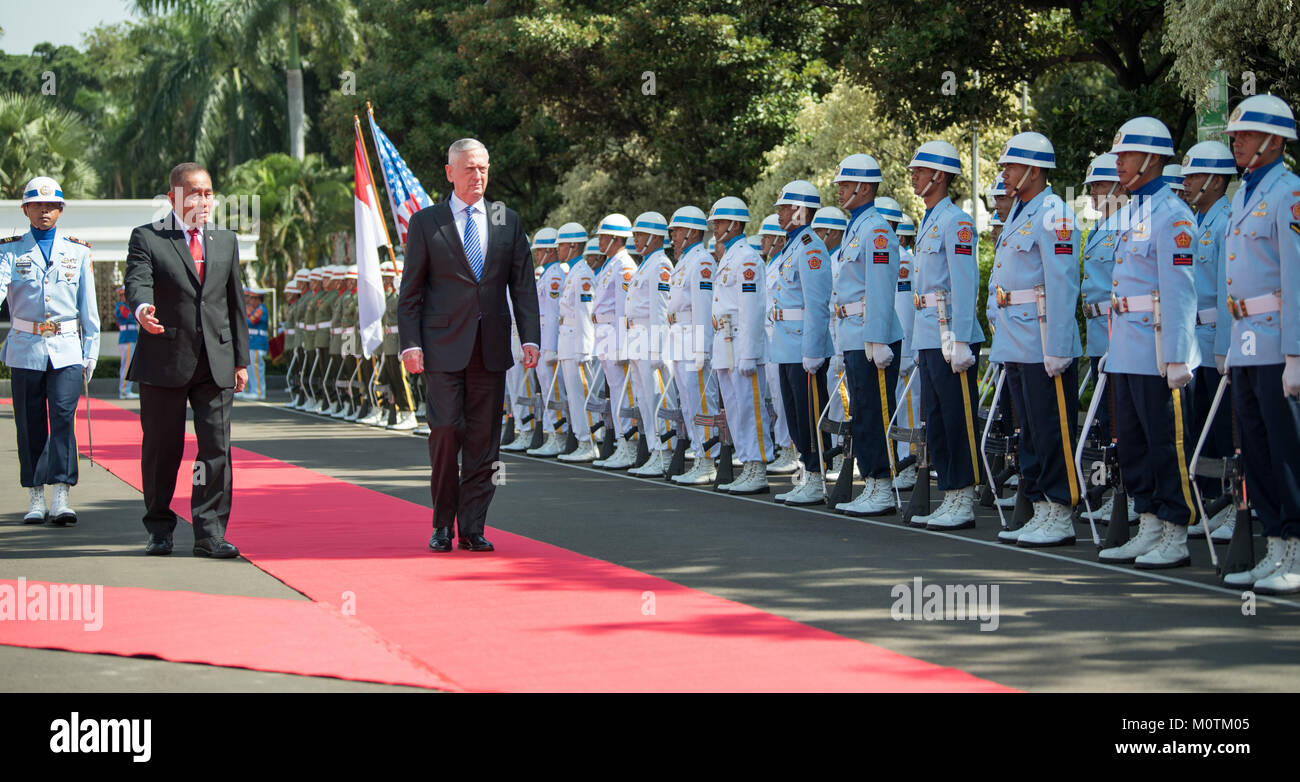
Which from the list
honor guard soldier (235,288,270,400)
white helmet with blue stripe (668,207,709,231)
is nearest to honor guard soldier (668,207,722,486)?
white helmet with blue stripe (668,207,709,231)

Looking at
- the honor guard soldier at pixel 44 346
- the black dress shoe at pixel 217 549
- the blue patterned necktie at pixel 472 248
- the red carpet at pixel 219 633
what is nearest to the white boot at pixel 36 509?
the honor guard soldier at pixel 44 346

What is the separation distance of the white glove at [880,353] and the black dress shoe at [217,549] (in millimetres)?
4694

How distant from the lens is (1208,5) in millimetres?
13234

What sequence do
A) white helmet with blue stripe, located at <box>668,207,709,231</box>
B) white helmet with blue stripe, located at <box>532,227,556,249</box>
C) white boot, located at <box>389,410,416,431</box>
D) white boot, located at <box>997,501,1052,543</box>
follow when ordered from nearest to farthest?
white boot, located at <box>997,501,1052,543</box> < white helmet with blue stripe, located at <box>668,207,709,231</box> < white helmet with blue stripe, located at <box>532,227,556,249</box> < white boot, located at <box>389,410,416,431</box>

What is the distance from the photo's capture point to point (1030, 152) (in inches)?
393

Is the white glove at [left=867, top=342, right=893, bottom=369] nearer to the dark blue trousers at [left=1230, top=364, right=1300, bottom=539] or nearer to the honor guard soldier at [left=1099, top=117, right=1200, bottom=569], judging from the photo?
the honor guard soldier at [left=1099, top=117, right=1200, bottom=569]

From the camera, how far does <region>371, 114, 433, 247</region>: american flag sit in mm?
18892

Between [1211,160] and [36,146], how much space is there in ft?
141

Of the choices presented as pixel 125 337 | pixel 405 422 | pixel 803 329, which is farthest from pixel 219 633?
pixel 125 337

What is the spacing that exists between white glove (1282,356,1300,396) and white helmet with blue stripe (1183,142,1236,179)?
1768mm

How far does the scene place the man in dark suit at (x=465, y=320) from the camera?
9594 mm

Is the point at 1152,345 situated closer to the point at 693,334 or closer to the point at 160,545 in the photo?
the point at 693,334

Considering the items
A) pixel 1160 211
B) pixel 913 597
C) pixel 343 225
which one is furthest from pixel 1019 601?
pixel 343 225

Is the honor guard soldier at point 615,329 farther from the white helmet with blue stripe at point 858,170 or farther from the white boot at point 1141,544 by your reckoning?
the white boot at point 1141,544
